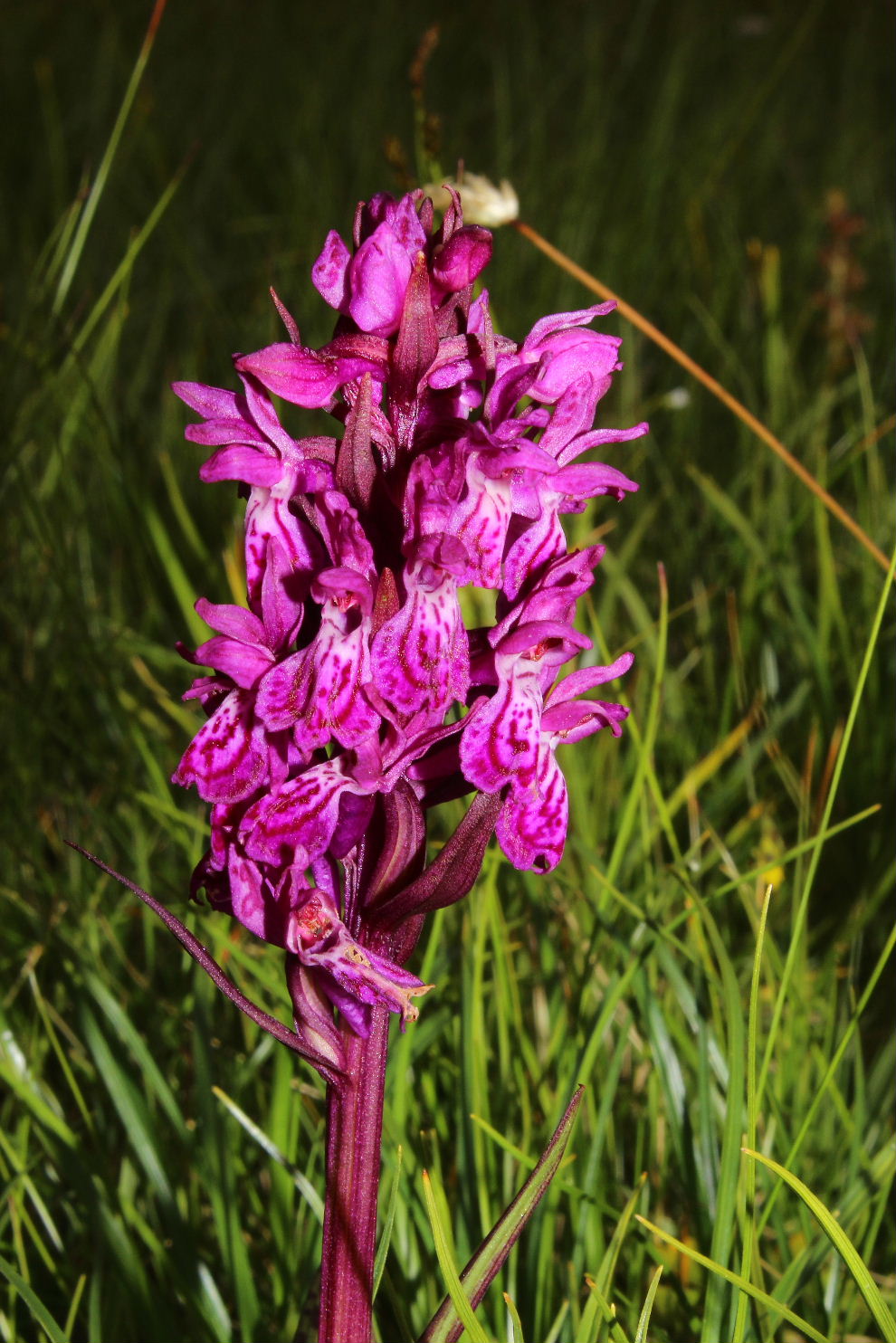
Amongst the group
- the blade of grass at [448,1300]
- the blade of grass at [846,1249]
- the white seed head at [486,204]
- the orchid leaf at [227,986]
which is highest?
the white seed head at [486,204]

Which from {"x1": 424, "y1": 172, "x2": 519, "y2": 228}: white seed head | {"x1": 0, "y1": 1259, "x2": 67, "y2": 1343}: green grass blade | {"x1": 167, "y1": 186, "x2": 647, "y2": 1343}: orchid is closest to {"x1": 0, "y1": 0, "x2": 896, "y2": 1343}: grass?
{"x1": 0, "y1": 1259, "x2": 67, "y2": 1343}: green grass blade

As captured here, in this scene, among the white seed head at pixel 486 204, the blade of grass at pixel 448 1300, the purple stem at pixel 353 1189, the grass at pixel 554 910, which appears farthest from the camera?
the white seed head at pixel 486 204

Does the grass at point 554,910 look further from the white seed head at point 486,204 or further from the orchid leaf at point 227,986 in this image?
the white seed head at point 486,204

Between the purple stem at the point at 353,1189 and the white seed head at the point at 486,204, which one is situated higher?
the white seed head at the point at 486,204

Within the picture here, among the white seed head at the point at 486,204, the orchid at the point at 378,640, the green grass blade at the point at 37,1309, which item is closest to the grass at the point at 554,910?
the green grass blade at the point at 37,1309

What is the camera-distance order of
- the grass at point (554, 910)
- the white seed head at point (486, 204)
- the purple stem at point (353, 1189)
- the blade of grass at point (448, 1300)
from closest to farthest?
the blade of grass at point (448, 1300) → the purple stem at point (353, 1189) → the grass at point (554, 910) → the white seed head at point (486, 204)

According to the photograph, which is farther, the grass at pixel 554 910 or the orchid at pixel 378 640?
the grass at pixel 554 910

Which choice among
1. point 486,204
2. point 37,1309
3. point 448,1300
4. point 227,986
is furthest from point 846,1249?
point 486,204

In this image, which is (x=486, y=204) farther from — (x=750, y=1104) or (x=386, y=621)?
(x=750, y=1104)
